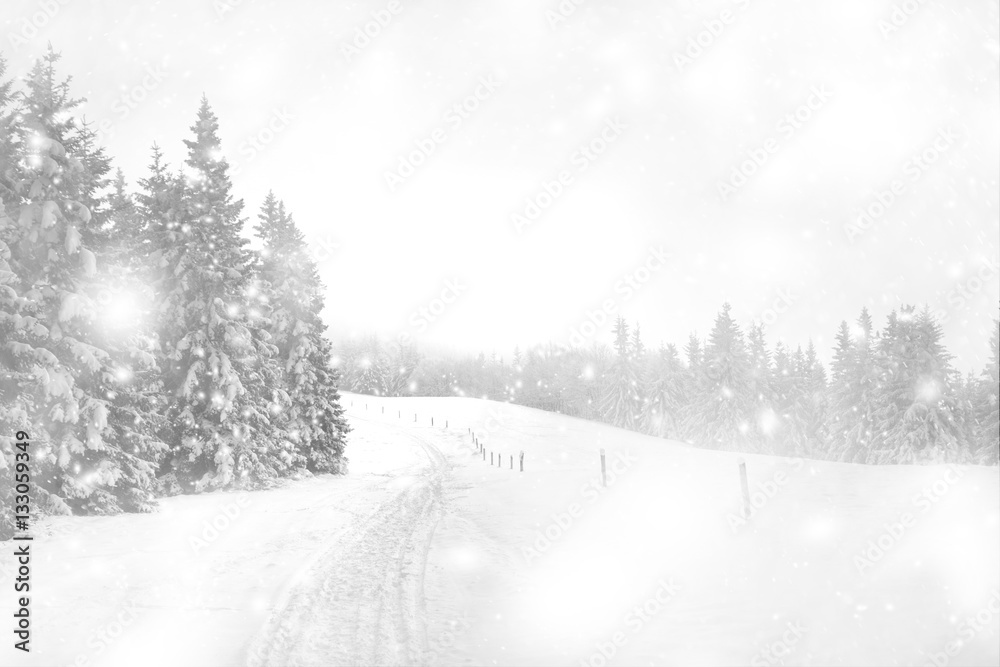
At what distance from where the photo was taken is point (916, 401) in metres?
34.5

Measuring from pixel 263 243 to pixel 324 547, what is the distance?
20.5m

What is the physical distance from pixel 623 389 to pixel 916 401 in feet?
115

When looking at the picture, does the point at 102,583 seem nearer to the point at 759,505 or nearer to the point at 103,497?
the point at 103,497

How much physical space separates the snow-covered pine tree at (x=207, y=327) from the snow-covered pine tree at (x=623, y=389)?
2052 inches

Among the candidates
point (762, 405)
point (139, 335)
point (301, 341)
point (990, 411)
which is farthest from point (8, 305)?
point (762, 405)

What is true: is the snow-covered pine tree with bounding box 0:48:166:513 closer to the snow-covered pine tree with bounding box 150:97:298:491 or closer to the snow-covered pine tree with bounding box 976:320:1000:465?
the snow-covered pine tree with bounding box 150:97:298:491

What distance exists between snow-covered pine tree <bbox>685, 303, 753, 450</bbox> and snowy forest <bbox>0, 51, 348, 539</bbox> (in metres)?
39.3

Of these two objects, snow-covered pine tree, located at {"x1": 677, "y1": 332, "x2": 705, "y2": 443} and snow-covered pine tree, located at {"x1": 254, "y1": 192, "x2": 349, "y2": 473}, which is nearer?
snow-covered pine tree, located at {"x1": 254, "y1": 192, "x2": 349, "y2": 473}

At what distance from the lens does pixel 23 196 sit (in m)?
13.2


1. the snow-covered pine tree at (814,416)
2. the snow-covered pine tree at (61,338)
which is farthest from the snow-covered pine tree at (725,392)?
the snow-covered pine tree at (61,338)

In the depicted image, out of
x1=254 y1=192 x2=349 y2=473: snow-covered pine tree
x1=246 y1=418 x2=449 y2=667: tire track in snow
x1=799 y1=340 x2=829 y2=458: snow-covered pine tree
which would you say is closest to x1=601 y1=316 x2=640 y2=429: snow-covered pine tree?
x1=799 y1=340 x2=829 y2=458: snow-covered pine tree

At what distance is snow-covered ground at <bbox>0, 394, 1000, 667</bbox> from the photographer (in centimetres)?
635

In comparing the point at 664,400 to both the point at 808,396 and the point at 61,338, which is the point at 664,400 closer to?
the point at 808,396

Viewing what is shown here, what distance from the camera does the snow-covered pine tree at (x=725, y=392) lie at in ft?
173
